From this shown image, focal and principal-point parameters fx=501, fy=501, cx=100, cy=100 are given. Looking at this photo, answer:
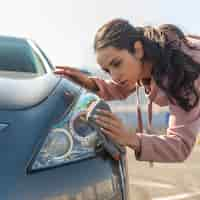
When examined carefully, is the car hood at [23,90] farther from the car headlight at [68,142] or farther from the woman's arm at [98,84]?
the woman's arm at [98,84]

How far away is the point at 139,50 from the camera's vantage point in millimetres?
2338

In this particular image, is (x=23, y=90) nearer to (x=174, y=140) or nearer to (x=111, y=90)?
(x=174, y=140)

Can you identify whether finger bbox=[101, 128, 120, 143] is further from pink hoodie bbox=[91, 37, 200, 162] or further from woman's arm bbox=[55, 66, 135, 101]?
woman's arm bbox=[55, 66, 135, 101]

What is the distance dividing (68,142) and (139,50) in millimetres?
712

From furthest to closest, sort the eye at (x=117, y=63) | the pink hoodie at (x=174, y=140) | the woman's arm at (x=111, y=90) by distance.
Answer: the woman's arm at (x=111, y=90) → the eye at (x=117, y=63) → the pink hoodie at (x=174, y=140)

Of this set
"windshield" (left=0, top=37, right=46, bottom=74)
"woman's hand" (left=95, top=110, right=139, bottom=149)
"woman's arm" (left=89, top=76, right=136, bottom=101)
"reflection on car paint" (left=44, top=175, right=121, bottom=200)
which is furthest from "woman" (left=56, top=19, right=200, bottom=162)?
"windshield" (left=0, top=37, right=46, bottom=74)

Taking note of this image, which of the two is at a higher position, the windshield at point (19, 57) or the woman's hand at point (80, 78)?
the windshield at point (19, 57)

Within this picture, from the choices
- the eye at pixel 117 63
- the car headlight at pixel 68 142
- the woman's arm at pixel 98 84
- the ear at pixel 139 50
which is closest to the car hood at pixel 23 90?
the car headlight at pixel 68 142

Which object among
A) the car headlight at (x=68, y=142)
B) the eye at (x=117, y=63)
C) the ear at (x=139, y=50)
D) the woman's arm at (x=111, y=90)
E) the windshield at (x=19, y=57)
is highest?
the ear at (x=139, y=50)

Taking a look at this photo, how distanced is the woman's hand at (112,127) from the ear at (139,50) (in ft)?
1.48

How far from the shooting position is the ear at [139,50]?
2.33 metres

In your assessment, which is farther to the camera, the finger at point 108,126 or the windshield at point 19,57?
the windshield at point 19,57

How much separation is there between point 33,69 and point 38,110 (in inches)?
50.8

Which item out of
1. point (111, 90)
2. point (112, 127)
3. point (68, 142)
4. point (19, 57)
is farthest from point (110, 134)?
point (19, 57)
